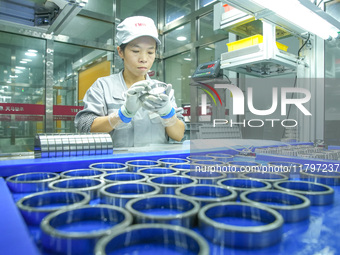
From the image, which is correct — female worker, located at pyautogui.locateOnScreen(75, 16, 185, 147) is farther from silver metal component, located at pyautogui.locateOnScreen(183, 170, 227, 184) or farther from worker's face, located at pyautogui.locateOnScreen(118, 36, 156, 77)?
silver metal component, located at pyautogui.locateOnScreen(183, 170, 227, 184)

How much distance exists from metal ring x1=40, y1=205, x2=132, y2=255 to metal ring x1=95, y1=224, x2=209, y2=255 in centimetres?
2

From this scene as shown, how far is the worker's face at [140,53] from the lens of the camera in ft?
6.41

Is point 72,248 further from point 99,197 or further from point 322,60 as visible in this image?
point 322,60

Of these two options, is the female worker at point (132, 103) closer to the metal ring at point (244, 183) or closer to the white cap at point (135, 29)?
the white cap at point (135, 29)

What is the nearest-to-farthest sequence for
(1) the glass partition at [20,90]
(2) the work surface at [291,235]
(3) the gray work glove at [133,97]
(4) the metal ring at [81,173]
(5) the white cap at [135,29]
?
1. (2) the work surface at [291,235]
2. (4) the metal ring at [81,173]
3. (3) the gray work glove at [133,97]
4. (5) the white cap at [135,29]
5. (1) the glass partition at [20,90]

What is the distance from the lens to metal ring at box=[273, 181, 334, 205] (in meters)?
0.64

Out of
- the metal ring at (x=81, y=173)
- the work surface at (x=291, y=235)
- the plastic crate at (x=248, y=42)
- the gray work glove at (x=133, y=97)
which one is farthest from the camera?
the plastic crate at (x=248, y=42)

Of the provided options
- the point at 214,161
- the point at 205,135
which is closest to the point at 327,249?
the point at 214,161

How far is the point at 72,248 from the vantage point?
0.40 meters

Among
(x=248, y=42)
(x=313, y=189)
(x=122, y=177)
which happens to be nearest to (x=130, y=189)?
(x=122, y=177)

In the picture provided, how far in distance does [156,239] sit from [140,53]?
1.71 meters

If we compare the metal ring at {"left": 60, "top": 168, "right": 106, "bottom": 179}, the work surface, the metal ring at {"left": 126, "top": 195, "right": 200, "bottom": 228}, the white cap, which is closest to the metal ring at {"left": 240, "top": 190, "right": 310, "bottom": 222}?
the work surface

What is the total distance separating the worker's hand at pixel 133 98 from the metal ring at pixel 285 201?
106 centimetres

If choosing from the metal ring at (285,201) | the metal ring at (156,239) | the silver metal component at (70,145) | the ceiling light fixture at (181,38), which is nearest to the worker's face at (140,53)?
the silver metal component at (70,145)
